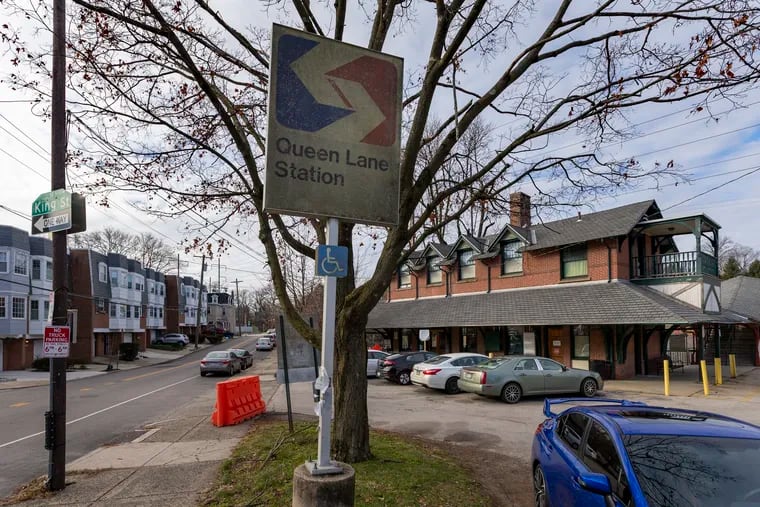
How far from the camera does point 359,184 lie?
17.2ft

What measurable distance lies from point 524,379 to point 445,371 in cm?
345

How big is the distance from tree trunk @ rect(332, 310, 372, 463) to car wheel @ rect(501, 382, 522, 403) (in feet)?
29.8

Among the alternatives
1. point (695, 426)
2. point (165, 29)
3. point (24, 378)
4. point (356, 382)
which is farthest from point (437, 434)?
point (24, 378)

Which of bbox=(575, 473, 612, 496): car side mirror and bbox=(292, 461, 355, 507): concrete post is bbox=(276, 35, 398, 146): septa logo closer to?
bbox=(292, 461, 355, 507): concrete post

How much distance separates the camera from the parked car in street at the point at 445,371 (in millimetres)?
18062

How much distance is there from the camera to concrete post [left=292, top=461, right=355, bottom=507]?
171 inches

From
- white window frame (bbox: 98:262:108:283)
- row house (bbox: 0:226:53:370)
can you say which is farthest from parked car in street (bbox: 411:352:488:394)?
white window frame (bbox: 98:262:108:283)

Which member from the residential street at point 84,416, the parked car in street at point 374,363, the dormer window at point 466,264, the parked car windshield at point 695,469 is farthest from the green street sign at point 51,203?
the dormer window at point 466,264

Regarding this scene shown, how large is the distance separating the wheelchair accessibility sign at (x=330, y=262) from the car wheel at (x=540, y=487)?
319 cm

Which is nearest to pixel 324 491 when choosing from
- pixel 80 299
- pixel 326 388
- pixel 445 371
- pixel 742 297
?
pixel 326 388

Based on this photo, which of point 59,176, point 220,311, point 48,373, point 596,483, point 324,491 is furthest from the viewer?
point 220,311

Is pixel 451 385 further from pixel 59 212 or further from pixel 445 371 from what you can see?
pixel 59 212

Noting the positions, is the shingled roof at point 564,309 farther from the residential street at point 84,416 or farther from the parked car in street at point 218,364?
the residential street at point 84,416

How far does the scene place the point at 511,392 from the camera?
50.1ft
